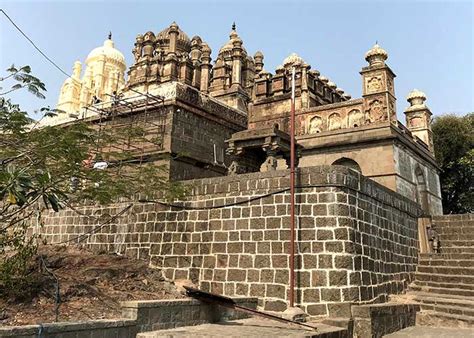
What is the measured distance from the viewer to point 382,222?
10.6m

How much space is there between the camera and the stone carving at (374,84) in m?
15.4

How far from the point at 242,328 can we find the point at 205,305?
0.94 metres

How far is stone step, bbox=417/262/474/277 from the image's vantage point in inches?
449

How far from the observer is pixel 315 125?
1664 cm

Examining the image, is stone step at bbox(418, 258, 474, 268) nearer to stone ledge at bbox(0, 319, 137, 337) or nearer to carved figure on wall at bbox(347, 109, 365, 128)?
carved figure on wall at bbox(347, 109, 365, 128)

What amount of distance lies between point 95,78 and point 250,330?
1537 inches

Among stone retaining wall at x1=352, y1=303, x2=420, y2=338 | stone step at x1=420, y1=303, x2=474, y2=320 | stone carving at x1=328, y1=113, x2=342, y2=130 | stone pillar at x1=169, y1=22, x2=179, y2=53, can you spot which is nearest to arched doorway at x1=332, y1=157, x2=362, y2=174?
stone carving at x1=328, y1=113, x2=342, y2=130

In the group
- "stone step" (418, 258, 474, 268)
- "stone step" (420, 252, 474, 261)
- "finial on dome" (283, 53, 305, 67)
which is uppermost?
"finial on dome" (283, 53, 305, 67)

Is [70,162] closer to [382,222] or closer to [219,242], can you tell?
[219,242]

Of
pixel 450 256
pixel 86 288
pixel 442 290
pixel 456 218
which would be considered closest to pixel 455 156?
pixel 456 218

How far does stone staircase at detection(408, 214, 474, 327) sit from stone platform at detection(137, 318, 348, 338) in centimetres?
318

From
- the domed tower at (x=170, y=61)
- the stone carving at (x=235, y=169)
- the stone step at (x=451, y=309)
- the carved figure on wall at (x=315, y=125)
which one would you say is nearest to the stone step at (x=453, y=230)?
the stone step at (x=451, y=309)

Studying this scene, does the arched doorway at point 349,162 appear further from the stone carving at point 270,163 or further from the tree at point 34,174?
the tree at point 34,174

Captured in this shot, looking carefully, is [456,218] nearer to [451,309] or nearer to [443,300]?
[443,300]
